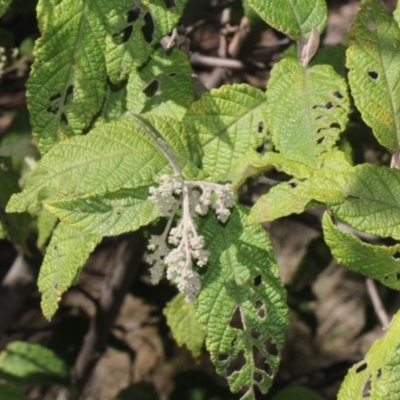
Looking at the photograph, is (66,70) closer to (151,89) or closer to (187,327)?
(151,89)

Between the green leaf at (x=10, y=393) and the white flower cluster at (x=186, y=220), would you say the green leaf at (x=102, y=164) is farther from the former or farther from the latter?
the green leaf at (x=10, y=393)

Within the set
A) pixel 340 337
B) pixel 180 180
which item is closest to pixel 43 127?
pixel 180 180

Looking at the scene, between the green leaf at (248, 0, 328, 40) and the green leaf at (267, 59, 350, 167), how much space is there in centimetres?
6

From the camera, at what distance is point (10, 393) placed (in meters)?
2.14

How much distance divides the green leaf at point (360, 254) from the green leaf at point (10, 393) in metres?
1.32

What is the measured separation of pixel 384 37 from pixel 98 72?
1.56ft

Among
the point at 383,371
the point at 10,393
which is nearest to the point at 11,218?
the point at 10,393

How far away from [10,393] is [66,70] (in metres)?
1.19

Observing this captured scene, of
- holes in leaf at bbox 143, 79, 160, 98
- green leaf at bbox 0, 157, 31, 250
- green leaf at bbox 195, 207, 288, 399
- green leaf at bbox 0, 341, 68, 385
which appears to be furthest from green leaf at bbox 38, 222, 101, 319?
green leaf at bbox 0, 341, 68, 385

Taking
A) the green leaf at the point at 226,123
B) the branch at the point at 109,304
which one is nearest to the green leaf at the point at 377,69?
the green leaf at the point at 226,123

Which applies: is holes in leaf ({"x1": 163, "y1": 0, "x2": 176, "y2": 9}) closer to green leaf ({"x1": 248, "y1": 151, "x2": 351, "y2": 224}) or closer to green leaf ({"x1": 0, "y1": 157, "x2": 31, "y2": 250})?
green leaf ({"x1": 248, "y1": 151, "x2": 351, "y2": 224})

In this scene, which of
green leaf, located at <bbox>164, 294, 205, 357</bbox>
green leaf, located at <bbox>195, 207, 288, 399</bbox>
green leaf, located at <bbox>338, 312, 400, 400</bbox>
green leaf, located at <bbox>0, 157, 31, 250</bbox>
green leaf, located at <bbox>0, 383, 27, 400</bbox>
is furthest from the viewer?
green leaf, located at <bbox>0, 383, 27, 400</bbox>

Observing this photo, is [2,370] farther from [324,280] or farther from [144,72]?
[324,280]

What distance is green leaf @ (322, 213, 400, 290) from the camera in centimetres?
109
